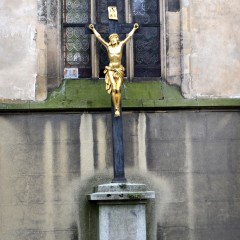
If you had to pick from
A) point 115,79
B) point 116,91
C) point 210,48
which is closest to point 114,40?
point 115,79

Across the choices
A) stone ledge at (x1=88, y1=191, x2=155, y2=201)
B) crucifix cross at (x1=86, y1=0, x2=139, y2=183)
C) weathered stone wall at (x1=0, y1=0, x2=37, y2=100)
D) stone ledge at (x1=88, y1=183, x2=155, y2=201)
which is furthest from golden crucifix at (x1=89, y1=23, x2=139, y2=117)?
weathered stone wall at (x1=0, y1=0, x2=37, y2=100)

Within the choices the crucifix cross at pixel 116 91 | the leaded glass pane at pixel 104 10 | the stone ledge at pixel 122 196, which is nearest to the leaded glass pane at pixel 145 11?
the leaded glass pane at pixel 104 10

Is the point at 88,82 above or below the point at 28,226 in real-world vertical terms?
above

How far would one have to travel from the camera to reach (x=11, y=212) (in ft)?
31.1

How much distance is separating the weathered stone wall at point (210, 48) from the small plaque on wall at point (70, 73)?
64.1 inches

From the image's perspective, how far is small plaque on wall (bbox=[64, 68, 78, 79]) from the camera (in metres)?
10.2

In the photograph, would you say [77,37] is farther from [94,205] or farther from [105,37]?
[94,205]

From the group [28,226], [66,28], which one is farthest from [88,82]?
[28,226]

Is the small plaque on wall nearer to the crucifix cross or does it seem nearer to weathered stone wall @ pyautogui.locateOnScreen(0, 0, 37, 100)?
weathered stone wall @ pyautogui.locateOnScreen(0, 0, 37, 100)

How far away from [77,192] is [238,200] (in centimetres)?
231

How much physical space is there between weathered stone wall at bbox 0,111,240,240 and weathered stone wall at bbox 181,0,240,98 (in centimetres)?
41

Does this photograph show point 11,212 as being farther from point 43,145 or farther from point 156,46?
point 156,46

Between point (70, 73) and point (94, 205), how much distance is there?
2.09 metres

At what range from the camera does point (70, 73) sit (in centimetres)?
1027
